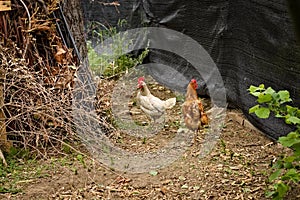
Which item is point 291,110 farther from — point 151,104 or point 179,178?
point 151,104

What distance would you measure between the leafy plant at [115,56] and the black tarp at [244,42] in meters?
0.67

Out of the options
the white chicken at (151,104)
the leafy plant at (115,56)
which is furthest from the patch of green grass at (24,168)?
the leafy plant at (115,56)

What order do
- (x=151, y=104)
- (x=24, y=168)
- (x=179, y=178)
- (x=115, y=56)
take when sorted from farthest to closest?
1. (x=115, y=56)
2. (x=151, y=104)
3. (x=24, y=168)
4. (x=179, y=178)

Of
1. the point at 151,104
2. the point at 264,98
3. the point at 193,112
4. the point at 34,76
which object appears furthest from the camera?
the point at 151,104

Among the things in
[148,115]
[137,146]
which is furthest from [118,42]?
[137,146]

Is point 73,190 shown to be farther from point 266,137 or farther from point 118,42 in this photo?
point 118,42

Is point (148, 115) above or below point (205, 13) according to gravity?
below

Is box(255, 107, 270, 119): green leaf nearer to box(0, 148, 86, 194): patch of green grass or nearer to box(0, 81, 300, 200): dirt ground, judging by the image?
box(0, 81, 300, 200): dirt ground

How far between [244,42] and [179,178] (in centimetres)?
152

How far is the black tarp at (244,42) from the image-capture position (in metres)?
3.43

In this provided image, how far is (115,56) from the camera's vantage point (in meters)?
6.45

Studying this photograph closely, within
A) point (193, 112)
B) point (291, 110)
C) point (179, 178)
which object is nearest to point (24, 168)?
point (179, 178)

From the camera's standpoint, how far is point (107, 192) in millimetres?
3115

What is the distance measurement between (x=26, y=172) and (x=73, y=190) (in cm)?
49
